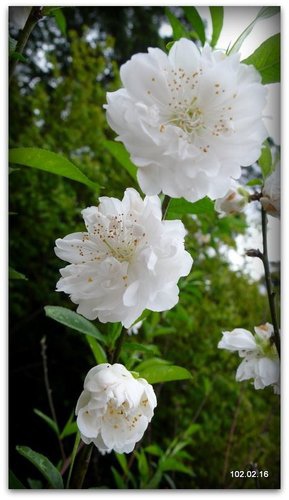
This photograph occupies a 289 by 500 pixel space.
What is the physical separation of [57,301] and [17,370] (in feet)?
0.69

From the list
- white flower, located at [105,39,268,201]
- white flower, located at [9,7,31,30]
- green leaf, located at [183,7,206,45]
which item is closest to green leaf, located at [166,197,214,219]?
white flower, located at [105,39,268,201]

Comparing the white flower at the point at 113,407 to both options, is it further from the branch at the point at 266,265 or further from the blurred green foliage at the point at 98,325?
the blurred green foliage at the point at 98,325

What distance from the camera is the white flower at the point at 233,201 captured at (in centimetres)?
70

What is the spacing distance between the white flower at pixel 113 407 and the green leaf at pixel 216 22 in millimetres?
542

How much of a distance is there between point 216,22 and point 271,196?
354mm

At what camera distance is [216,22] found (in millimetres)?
842

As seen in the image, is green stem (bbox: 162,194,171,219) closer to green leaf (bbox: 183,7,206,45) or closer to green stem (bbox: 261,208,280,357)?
green stem (bbox: 261,208,280,357)

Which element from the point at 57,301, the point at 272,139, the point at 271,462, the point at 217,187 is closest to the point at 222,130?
the point at 217,187

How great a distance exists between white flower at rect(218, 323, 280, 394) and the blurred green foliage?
0.49 m

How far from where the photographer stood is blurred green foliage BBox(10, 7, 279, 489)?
133cm

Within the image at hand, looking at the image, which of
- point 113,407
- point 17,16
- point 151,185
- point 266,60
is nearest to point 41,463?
point 113,407

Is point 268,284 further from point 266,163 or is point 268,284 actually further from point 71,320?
point 71,320

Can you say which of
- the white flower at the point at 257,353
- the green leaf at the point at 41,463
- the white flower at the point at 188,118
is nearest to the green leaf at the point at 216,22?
the white flower at the point at 188,118

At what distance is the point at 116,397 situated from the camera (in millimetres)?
566
